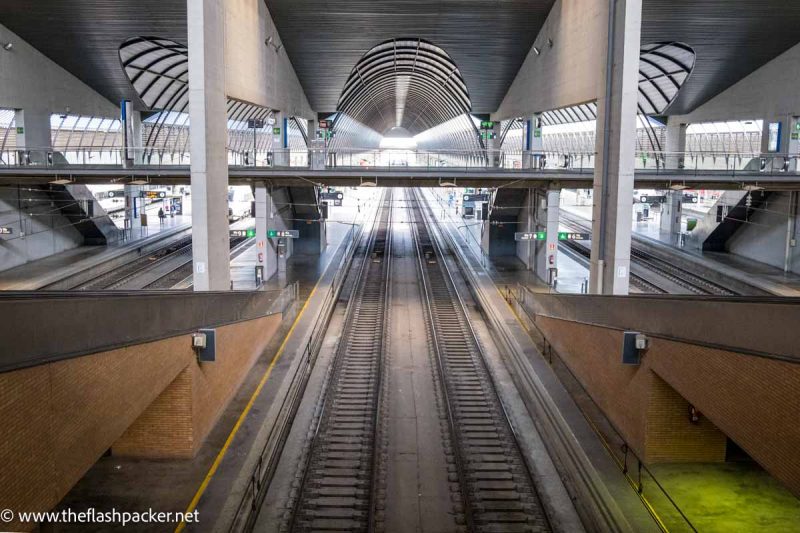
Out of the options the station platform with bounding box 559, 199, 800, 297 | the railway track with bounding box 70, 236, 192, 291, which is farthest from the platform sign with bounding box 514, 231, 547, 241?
the railway track with bounding box 70, 236, 192, 291

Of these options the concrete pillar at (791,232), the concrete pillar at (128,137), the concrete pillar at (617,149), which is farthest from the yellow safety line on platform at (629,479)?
the concrete pillar at (791,232)

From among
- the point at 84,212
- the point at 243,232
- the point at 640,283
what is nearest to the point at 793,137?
the point at 640,283

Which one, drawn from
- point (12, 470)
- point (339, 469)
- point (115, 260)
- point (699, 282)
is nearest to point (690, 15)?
point (699, 282)

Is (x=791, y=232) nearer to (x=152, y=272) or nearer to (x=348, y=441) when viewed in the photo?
Answer: (x=348, y=441)

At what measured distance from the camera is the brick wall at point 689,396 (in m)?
7.88

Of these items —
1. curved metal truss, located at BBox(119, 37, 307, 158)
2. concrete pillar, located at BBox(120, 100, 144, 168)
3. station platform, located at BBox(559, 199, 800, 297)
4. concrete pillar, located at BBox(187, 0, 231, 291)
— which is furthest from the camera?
curved metal truss, located at BBox(119, 37, 307, 158)

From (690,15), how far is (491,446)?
73.1 ft

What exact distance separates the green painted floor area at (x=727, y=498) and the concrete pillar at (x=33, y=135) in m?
26.9

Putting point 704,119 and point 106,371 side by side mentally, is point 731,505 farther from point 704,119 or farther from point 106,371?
point 704,119

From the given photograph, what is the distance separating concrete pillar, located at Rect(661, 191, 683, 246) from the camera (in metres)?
43.2

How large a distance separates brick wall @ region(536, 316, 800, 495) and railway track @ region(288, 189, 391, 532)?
4444 mm

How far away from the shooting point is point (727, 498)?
11055mm

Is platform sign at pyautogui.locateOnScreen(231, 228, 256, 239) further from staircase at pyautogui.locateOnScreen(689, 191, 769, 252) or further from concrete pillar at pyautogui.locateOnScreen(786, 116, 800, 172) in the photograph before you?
concrete pillar at pyautogui.locateOnScreen(786, 116, 800, 172)

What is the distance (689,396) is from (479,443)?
483cm
